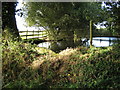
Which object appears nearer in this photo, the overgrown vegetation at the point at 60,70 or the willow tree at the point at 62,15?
the overgrown vegetation at the point at 60,70

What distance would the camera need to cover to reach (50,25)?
1435 centimetres

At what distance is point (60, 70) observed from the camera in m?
5.14

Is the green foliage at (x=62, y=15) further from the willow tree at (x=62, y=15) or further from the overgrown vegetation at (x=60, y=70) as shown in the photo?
the overgrown vegetation at (x=60, y=70)

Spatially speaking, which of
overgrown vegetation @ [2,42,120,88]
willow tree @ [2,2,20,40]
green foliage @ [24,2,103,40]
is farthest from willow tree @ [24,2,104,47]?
overgrown vegetation @ [2,42,120,88]

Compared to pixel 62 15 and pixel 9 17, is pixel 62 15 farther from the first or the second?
pixel 9 17

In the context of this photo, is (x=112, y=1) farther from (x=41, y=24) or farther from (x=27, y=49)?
(x=41, y=24)

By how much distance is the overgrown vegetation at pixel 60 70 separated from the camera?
441 cm

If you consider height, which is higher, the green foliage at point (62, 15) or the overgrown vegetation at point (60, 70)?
the green foliage at point (62, 15)

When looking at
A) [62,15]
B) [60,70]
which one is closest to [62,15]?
[62,15]

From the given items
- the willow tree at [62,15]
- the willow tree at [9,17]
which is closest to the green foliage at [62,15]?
the willow tree at [62,15]

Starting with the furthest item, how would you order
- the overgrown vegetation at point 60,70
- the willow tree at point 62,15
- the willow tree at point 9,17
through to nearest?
1. the willow tree at point 62,15
2. the willow tree at point 9,17
3. the overgrown vegetation at point 60,70

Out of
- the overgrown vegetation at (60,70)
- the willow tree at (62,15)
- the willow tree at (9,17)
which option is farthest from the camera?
the willow tree at (62,15)

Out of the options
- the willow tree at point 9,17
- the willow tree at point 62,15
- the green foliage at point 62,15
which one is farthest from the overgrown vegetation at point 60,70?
the green foliage at point 62,15

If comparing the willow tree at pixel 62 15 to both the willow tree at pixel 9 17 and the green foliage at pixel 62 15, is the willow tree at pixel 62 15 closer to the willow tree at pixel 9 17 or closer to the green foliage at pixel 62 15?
the green foliage at pixel 62 15
